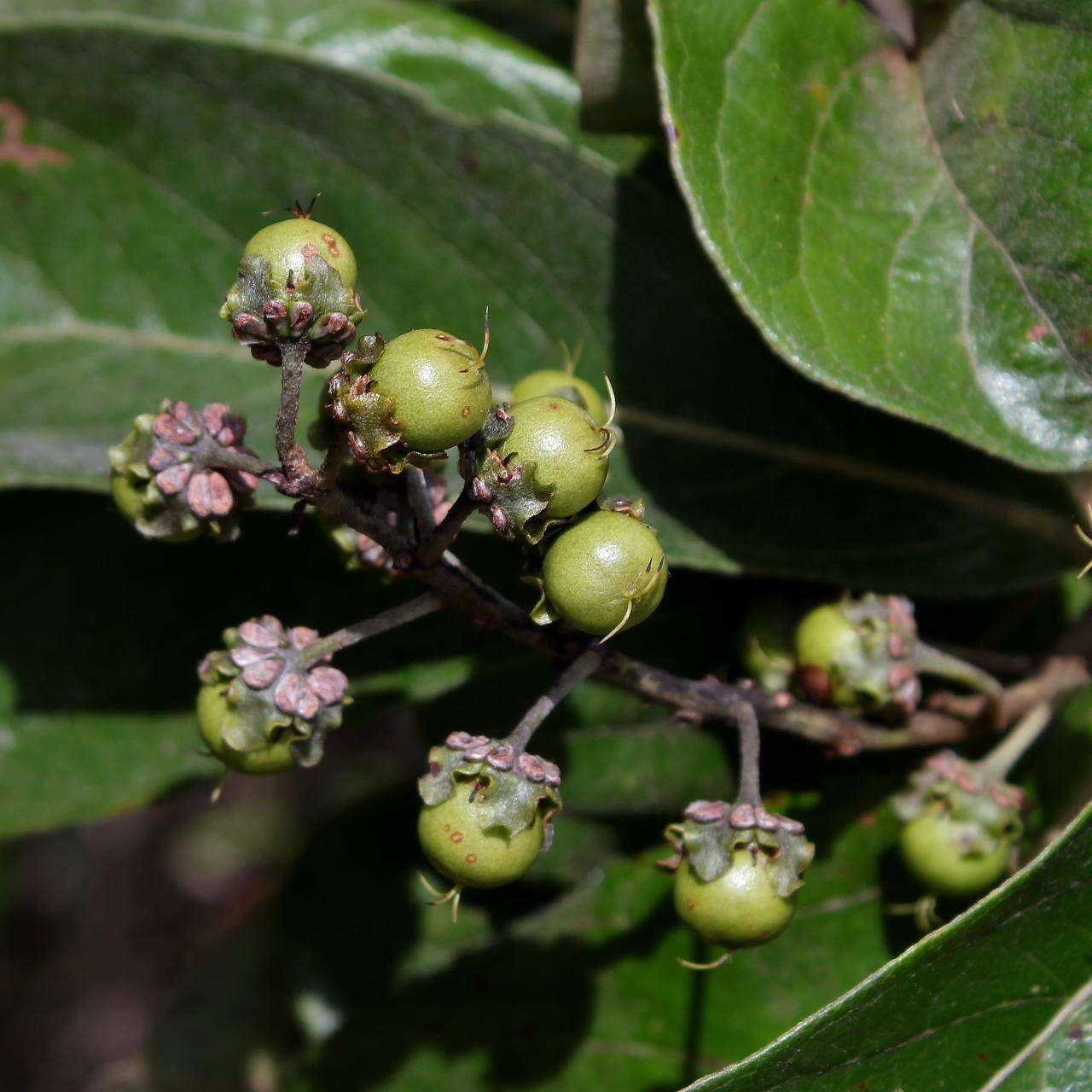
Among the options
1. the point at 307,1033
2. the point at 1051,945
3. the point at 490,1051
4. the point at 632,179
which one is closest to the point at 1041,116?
the point at 632,179

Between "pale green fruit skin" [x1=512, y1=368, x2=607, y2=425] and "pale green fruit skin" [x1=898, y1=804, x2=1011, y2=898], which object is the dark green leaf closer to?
"pale green fruit skin" [x1=898, y1=804, x2=1011, y2=898]

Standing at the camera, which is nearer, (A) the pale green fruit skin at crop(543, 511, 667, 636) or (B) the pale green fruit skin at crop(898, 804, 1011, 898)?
(A) the pale green fruit skin at crop(543, 511, 667, 636)

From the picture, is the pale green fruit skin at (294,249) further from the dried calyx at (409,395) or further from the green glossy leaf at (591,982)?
the green glossy leaf at (591,982)

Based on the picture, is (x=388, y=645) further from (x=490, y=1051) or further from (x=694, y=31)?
(x=694, y=31)

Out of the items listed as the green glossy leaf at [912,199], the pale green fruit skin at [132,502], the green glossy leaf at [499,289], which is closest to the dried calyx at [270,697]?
the pale green fruit skin at [132,502]

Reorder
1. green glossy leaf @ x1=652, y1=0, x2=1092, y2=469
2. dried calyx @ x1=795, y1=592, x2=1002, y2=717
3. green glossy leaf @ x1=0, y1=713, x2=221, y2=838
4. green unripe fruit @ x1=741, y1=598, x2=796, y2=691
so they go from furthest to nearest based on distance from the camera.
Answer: green glossy leaf @ x1=0, y1=713, x2=221, y2=838 < green unripe fruit @ x1=741, y1=598, x2=796, y2=691 < dried calyx @ x1=795, y1=592, x2=1002, y2=717 < green glossy leaf @ x1=652, y1=0, x2=1092, y2=469

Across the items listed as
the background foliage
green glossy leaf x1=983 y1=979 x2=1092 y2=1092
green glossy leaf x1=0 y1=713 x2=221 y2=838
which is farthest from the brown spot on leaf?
green glossy leaf x1=983 y1=979 x2=1092 y2=1092
